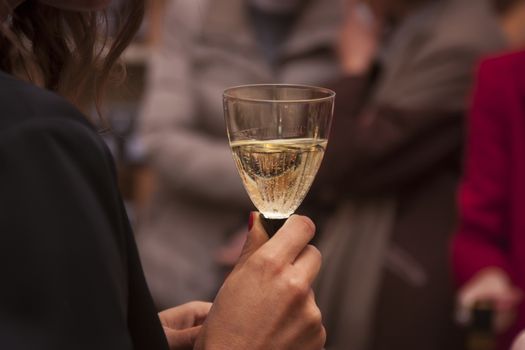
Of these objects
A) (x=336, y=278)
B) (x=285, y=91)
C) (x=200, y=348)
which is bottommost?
(x=336, y=278)

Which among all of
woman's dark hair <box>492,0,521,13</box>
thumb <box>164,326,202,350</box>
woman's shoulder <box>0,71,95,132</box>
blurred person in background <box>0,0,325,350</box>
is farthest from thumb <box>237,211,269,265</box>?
woman's dark hair <box>492,0,521,13</box>

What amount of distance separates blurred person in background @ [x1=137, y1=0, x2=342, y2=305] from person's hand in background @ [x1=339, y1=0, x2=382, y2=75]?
70 millimetres

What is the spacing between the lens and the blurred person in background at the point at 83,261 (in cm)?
63

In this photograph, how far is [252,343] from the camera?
0.80 m

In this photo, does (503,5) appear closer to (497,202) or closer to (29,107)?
(497,202)

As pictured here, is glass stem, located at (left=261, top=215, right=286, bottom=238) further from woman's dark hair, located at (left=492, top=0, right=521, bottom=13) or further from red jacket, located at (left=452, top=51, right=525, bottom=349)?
woman's dark hair, located at (left=492, top=0, right=521, bottom=13)

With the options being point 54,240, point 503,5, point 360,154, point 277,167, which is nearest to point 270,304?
point 277,167

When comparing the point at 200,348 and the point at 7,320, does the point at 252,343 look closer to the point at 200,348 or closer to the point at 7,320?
the point at 200,348

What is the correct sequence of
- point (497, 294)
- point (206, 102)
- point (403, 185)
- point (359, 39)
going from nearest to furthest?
1. point (497, 294)
2. point (403, 185)
3. point (359, 39)
4. point (206, 102)

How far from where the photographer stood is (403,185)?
218 cm

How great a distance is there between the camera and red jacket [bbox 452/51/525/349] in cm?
168

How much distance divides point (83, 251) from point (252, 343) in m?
0.22

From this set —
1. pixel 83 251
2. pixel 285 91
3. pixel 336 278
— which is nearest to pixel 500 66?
pixel 336 278

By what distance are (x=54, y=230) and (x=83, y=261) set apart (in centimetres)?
4
